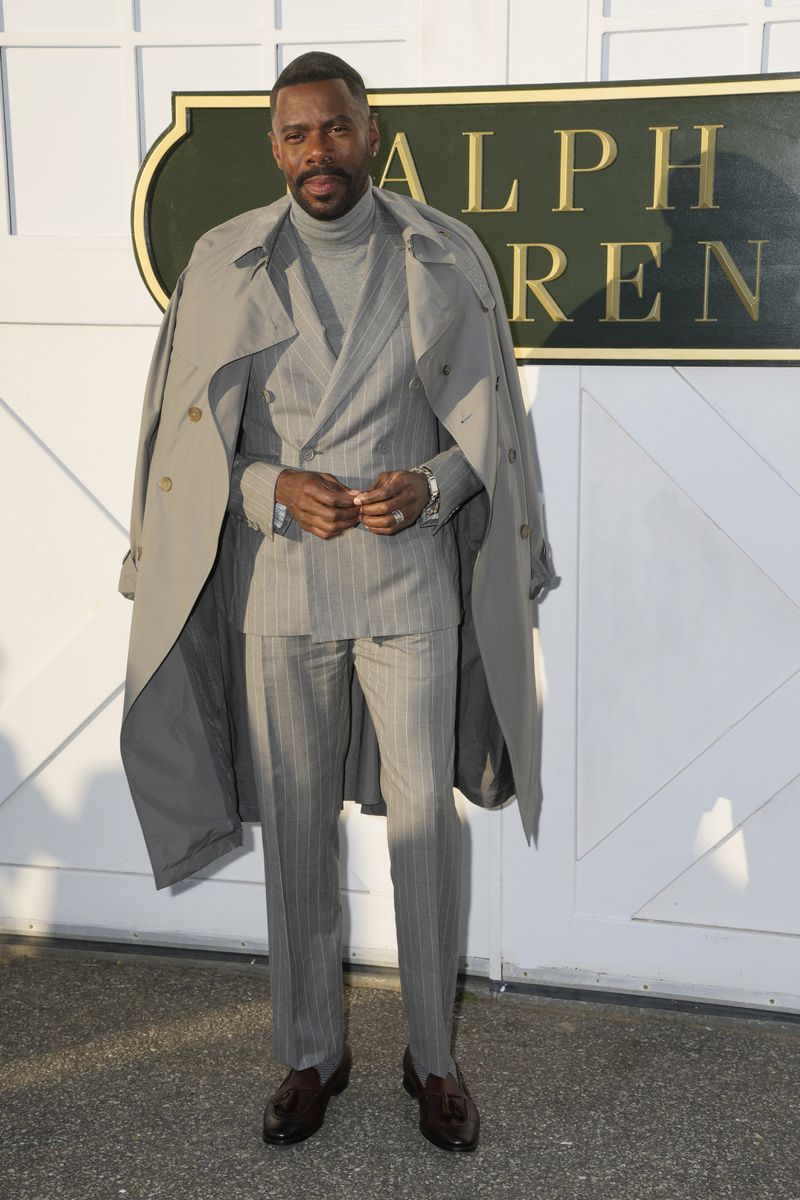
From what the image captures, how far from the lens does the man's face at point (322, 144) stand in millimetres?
2377

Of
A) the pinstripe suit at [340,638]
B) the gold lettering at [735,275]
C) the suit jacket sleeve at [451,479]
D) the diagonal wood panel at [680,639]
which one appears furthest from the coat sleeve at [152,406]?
the gold lettering at [735,275]

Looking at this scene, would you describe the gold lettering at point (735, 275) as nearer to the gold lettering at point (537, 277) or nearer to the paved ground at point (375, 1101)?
the gold lettering at point (537, 277)

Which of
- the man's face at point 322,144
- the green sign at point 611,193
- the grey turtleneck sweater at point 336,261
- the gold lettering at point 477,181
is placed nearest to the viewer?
the man's face at point 322,144

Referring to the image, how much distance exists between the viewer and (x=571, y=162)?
2986mm

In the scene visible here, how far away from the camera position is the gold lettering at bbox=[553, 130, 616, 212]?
2963mm

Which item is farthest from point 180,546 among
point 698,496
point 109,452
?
point 698,496

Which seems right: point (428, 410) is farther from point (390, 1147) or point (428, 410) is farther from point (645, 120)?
point (390, 1147)

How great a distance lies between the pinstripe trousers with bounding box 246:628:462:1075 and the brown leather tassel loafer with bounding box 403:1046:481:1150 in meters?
0.04

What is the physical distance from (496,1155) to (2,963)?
1.60 metres

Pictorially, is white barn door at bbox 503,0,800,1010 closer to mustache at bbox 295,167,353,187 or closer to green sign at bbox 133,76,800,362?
green sign at bbox 133,76,800,362

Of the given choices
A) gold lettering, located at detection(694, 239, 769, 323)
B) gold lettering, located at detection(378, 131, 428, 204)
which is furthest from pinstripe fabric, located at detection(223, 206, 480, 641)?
gold lettering, located at detection(694, 239, 769, 323)

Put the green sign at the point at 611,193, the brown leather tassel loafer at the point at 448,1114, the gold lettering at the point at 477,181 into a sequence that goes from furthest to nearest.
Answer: the gold lettering at the point at 477,181, the green sign at the point at 611,193, the brown leather tassel loafer at the point at 448,1114

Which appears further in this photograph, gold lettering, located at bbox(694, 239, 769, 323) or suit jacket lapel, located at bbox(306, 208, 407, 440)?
gold lettering, located at bbox(694, 239, 769, 323)

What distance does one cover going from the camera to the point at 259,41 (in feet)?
10.3
